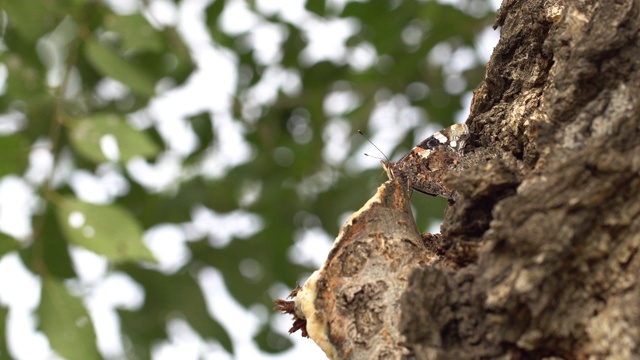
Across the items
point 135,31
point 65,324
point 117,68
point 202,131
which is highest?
point 202,131

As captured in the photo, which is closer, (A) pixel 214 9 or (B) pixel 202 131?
(A) pixel 214 9

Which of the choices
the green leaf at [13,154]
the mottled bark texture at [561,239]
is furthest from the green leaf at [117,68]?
the mottled bark texture at [561,239]

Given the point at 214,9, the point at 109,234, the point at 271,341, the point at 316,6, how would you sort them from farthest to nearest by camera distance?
1. the point at 271,341
2. the point at 214,9
3. the point at 316,6
4. the point at 109,234

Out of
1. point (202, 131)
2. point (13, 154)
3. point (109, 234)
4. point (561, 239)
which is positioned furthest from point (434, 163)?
point (202, 131)

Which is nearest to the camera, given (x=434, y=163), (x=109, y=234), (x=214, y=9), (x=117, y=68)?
(x=434, y=163)

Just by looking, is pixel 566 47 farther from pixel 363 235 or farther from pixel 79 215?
pixel 79 215

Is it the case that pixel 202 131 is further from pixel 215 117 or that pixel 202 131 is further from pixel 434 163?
pixel 434 163

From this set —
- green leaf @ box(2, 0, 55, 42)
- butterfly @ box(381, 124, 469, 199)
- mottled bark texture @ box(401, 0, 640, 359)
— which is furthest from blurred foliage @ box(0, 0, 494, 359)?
mottled bark texture @ box(401, 0, 640, 359)
